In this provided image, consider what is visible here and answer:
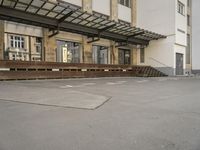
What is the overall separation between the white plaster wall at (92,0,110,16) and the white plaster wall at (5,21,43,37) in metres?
8.07

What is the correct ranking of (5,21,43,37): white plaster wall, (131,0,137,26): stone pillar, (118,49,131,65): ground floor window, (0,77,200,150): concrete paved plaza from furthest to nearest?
(131,0,137,26): stone pillar < (118,49,131,65): ground floor window < (5,21,43,37): white plaster wall < (0,77,200,150): concrete paved plaza

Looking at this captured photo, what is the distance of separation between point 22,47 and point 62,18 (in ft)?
13.0

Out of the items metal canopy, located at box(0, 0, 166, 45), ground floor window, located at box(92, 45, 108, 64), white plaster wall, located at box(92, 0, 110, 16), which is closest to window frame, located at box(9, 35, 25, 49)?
metal canopy, located at box(0, 0, 166, 45)

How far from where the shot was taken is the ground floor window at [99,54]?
26.0m

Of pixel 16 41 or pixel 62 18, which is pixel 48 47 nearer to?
pixel 16 41

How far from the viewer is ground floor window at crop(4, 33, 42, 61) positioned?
18.2 meters

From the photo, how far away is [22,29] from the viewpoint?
62.1ft

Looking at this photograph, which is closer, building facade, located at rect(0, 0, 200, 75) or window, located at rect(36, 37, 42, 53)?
building facade, located at rect(0, 0, 200, 75)

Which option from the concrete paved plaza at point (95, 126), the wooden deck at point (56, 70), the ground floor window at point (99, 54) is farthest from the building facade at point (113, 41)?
the concrete paved plaza at point (95, 126)

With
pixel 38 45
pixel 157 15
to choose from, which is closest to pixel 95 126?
pixel 38 45

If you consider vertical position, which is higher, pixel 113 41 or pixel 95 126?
pixel 113 41

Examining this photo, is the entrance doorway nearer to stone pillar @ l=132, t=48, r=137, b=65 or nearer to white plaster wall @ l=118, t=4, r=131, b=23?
stone pillar @ l=132, t=48, r=137, b=65

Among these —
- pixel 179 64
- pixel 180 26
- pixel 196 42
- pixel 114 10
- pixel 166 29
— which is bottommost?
pixel 179 64

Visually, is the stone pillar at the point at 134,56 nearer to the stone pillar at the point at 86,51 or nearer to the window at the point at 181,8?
the window at the point at 181,8
